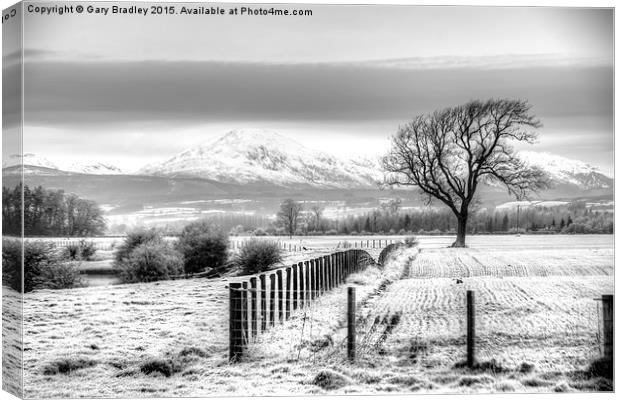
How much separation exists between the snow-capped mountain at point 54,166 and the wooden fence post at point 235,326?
2410 mm

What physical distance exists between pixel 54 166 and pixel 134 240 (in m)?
1.55

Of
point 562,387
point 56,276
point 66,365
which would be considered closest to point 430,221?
point 562,387

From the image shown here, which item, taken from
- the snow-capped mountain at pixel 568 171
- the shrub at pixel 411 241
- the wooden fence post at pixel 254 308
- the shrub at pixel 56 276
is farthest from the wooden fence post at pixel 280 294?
the snow-capped mountain at pixel 568 171

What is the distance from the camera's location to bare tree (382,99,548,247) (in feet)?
45.2

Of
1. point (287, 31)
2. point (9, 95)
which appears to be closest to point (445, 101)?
point (287, 31)

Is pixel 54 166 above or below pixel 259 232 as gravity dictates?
above

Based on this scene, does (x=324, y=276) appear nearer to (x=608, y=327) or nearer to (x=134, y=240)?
(x=134, y=240)

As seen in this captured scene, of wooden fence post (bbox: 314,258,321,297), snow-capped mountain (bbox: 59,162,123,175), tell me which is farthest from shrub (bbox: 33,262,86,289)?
wooden fence post (bbox: 314,258,321,297)

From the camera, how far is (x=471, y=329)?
510 inches

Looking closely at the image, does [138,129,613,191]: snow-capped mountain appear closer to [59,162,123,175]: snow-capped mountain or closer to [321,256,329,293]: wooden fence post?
[59,162,123,175]: snow-capped mountain

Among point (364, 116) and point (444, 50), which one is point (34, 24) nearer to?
point (364, 116)

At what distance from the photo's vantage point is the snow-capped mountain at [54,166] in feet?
41.8

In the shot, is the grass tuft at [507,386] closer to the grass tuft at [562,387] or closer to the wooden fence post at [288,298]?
the grass tuft at [562,387]

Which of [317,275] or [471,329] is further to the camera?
[317,275]
